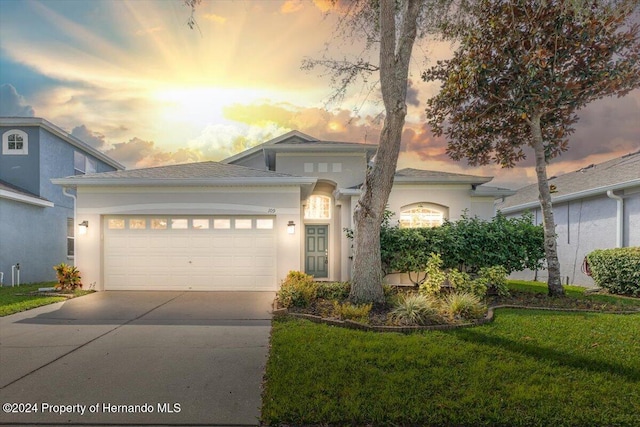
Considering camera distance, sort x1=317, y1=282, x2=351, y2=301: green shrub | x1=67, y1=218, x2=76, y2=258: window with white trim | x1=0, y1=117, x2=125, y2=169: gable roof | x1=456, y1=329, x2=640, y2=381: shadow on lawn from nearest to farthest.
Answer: x1=456, y1=329, x2=640, y2=381: shadow on lawn → x1=317, y1=282, x2=351, y2=301: green shrub → x1=0, y1=117, x2=125, y2=169: gable roof → x1=67, y1=218, x2=76, y2=258: window with white trim

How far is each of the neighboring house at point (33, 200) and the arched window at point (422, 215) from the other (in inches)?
565

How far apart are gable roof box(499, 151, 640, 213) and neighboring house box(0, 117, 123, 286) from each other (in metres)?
20.8

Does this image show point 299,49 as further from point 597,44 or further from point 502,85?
point 597,44

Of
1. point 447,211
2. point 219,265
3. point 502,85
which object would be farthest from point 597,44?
point 219,265

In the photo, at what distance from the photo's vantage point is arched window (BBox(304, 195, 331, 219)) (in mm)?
13745

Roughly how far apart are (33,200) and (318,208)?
37.2 ft

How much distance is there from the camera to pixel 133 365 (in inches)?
176

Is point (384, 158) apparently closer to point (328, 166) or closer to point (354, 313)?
point (354, 313)

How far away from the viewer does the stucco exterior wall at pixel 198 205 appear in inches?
424

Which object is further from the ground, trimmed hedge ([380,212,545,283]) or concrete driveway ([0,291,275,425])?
trimmed hedge ([380,212,545,283])

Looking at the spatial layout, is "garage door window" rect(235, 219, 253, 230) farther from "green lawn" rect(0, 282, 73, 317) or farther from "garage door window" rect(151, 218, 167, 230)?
"green lawn" rect(0, 282, 73, 317)

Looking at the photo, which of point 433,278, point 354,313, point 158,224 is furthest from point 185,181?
point 433,278

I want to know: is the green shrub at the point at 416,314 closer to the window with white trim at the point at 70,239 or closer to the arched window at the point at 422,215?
the arched window at the point at 422,215

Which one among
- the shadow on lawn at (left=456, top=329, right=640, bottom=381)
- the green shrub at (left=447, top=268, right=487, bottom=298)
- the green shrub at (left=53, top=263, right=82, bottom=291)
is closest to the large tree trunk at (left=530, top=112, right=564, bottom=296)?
the green shrub at (left=447, top=268, right=487, bottom=298)
